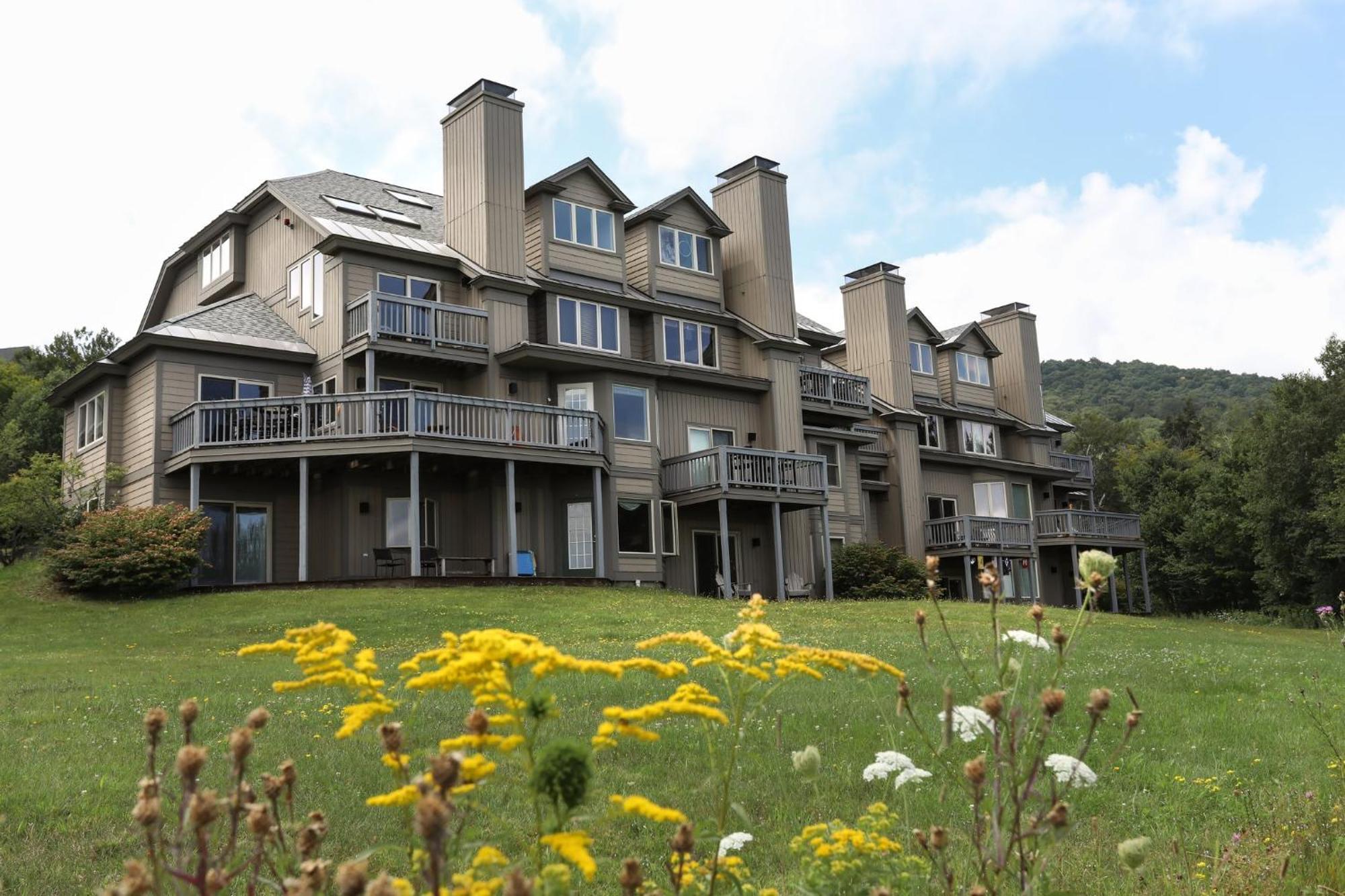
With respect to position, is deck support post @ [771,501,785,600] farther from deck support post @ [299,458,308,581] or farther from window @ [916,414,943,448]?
window @ [916,414,943,448]

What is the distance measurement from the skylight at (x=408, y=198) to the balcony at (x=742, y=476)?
1105cm

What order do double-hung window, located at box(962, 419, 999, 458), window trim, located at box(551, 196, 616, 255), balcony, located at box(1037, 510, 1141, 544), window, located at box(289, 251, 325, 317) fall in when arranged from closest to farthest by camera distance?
1. window, located at box(289, 251, 325, 317)
2. window trim, located at box(551, 196, 616, 255)
3. balcony, located at box(1037, 510, 1141, 544)
4. double-hung window, located at box(962, 419, 999, 458)

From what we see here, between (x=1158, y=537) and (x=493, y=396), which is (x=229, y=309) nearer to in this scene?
(x=493, y=396)

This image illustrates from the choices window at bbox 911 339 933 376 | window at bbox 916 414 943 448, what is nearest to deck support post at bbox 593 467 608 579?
window at bbox 916 414 943 448

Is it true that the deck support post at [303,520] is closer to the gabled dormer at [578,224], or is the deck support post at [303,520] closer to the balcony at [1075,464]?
the gabled dormer at [578,224]

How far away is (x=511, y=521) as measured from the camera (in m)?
27.4

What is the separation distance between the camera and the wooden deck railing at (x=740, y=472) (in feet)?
101

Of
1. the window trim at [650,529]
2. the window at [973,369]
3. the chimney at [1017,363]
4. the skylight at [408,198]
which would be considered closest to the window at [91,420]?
the skylight at [408,198]

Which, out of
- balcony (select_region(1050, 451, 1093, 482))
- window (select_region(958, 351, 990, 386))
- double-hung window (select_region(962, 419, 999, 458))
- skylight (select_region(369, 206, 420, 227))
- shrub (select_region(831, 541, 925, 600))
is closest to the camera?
skylight (select_region(369, 206, 420, 227))

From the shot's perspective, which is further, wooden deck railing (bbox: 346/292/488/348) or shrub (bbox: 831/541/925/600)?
shrub (bbox: 831/541/925/600)

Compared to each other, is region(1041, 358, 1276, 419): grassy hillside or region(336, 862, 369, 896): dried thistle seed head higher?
region(1041, 358, 1276, 419): grassy hillside

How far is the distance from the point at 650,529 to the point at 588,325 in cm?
556

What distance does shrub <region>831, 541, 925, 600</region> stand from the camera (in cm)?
3419

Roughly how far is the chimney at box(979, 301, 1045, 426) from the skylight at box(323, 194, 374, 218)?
1060 inches
